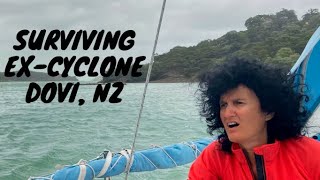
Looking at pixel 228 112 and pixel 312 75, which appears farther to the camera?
pixel 312 75

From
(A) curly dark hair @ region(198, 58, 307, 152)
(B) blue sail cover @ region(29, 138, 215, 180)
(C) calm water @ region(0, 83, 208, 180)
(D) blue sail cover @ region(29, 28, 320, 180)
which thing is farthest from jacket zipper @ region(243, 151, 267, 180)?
(C) calm water @ region(0, 83, 208, 180)

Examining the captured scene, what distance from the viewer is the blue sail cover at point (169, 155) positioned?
9.32 ft

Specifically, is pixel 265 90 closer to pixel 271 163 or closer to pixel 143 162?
pixel 271 163

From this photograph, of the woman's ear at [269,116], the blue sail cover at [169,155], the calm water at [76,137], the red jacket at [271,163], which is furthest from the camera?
the calm water at [76,137]

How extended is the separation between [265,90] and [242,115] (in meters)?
0.16

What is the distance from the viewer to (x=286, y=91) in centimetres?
195

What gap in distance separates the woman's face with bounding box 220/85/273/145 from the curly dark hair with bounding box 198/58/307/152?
2cm

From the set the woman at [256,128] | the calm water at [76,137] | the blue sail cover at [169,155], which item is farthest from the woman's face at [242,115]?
the calm water at [76,137]

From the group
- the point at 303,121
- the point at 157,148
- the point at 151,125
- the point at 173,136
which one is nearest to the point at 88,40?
the point at 157,148

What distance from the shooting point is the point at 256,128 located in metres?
1.87

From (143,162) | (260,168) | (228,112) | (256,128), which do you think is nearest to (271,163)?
(260,168)

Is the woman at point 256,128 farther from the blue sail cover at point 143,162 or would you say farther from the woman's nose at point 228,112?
the blue sail cover at point 143,162

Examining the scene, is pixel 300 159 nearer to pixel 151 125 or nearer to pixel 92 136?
pixel 92 136

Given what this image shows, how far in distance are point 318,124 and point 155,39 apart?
132 centimetres
